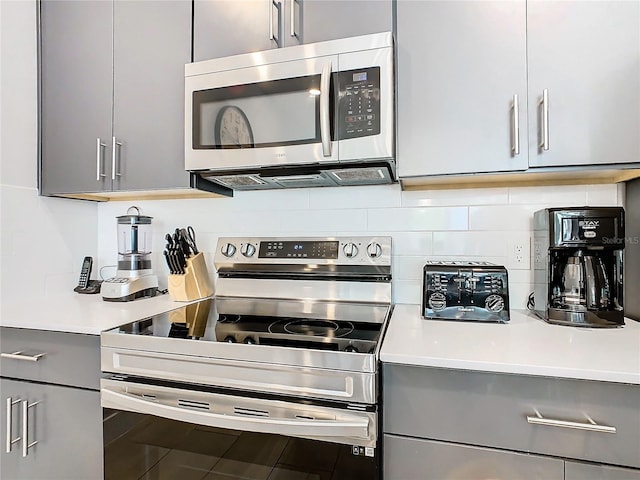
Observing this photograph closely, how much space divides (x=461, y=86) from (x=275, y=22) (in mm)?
687

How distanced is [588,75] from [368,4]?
72 cm

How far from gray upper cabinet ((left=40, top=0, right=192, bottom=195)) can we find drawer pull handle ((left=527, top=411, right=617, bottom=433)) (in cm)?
138

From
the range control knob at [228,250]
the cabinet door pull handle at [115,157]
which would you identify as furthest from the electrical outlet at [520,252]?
the cabinet door pull handle at [115,157]

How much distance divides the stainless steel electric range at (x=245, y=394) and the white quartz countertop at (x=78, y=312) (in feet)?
0.32

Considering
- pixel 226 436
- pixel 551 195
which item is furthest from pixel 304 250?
pixel 551 195

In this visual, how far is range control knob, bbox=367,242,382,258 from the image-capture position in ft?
4.84

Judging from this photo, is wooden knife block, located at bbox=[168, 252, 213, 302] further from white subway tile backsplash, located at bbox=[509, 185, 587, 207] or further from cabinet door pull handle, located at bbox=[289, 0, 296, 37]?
white subway tile backsplash, located at bbox=[509, 185, 587, 207]

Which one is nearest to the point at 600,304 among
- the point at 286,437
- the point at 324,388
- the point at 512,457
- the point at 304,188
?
the point at 512,457

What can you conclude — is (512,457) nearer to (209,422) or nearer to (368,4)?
(209,422)

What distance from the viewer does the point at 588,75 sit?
3.56 ft

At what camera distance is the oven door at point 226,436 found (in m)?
0.89

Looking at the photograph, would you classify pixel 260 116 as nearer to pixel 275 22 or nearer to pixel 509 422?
pixel 275 22

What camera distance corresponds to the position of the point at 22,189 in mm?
1585

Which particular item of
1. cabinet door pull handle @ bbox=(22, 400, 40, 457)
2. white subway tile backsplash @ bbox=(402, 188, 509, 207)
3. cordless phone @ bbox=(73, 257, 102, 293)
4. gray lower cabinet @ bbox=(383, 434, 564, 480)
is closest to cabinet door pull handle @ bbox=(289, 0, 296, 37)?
white subway tile backsplash @ bbox=(402, 188, 509, 207)
